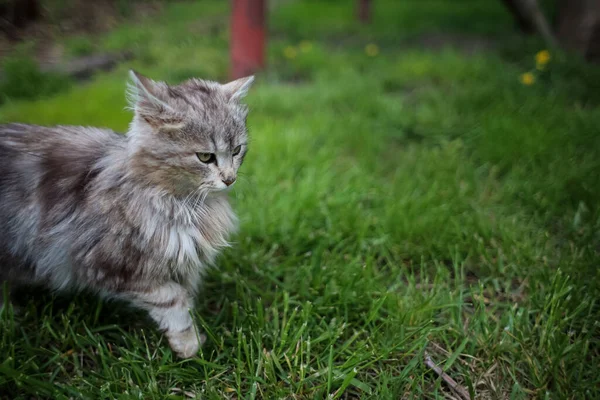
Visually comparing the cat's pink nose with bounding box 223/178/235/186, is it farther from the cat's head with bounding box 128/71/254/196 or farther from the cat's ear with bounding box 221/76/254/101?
the cat's ear with bounding box 221/76/254/101

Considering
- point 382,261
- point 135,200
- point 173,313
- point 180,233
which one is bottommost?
point 382,261

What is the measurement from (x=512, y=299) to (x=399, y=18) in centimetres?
594

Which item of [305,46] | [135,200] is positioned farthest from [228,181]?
[305,46]

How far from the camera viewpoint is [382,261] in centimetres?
236

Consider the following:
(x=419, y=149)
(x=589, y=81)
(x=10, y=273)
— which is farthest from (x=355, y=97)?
(x=10, y=273)

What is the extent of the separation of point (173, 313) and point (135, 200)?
429 millimetres

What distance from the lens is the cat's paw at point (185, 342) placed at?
5.64 feet

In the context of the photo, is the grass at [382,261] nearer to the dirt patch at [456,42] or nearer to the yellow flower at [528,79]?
the yellow flower at [528,79]

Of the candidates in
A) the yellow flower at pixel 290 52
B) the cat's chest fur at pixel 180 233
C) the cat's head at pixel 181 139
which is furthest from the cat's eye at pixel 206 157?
the yellow flower at pixel 290 52

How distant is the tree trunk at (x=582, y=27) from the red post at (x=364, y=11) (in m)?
2.61

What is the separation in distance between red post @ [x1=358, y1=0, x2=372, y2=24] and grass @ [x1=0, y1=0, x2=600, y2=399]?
2.87 metres

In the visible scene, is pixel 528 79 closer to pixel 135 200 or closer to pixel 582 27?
pixel 582 27

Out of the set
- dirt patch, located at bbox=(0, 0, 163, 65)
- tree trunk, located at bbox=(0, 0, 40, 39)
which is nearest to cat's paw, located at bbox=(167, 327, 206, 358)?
tree trunk, located at bbox=(0, 0, 40, 39)

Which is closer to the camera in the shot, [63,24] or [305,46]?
[63,24]
